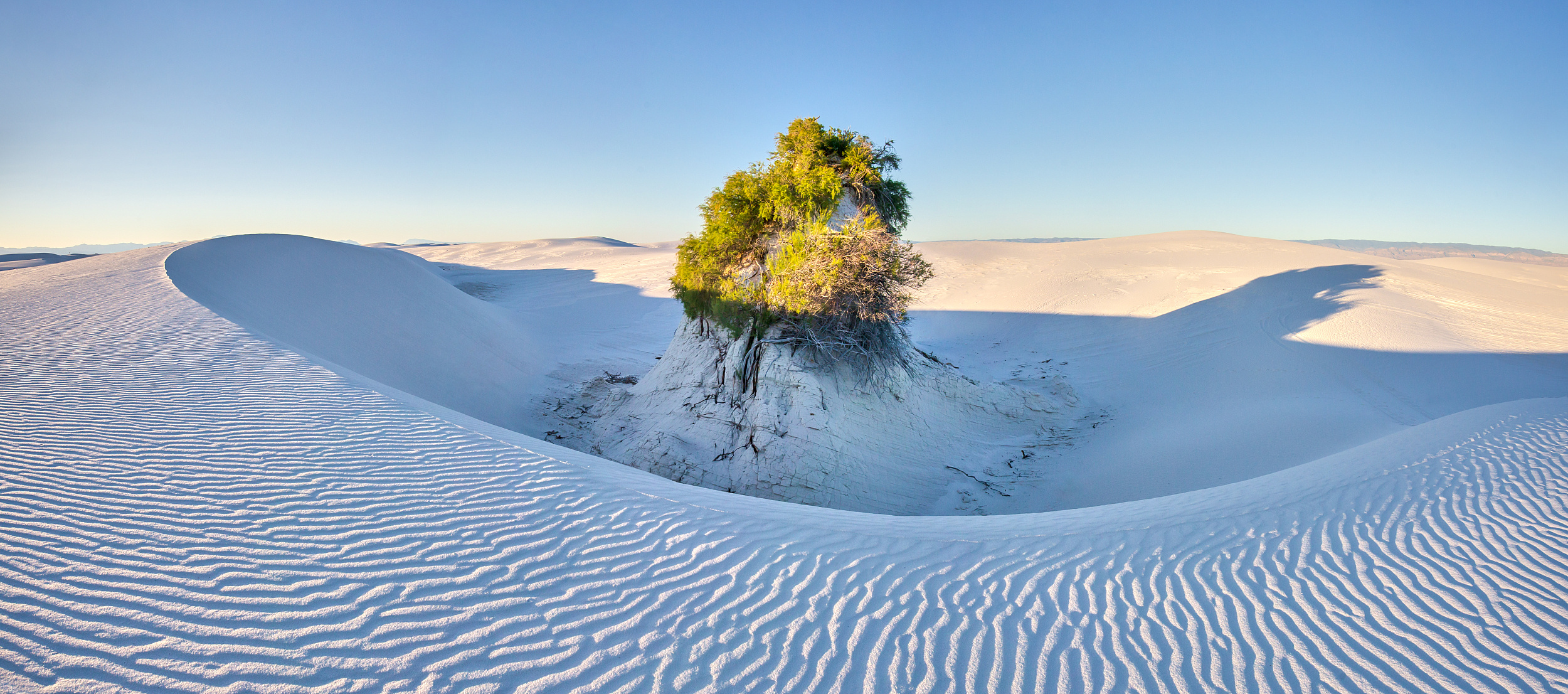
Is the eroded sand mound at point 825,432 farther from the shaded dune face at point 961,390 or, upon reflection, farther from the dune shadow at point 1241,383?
the dune shadow at point 1241,383

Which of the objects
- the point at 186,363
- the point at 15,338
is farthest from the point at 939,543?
the point at 15,338

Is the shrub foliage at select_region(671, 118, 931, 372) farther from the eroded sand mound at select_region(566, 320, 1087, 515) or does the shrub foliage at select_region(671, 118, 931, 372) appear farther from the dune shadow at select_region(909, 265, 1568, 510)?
the dune shadow at select_region(909, 265, 1568, 510)

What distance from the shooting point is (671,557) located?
3.47 metres

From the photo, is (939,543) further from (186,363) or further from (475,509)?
(186,363)

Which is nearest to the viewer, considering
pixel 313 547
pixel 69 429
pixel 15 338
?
pixel 313 547

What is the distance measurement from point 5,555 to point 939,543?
5.14m

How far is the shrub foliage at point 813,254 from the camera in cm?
832

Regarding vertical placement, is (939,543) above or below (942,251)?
below

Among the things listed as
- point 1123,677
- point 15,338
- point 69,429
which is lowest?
point 1123,677

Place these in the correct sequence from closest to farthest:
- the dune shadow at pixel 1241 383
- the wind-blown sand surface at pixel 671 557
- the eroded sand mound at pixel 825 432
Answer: the wind-blown sand surface at pixel 671 557
the dune shadow at pixel 1241 383
the eroded sand mound at pixel 825 432

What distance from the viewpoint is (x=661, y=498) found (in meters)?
4.38

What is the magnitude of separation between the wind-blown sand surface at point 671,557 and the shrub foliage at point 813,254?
366 cm

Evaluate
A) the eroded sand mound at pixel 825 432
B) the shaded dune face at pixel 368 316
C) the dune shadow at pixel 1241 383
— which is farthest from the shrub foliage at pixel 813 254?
the shaded dune face at pixel 368 316

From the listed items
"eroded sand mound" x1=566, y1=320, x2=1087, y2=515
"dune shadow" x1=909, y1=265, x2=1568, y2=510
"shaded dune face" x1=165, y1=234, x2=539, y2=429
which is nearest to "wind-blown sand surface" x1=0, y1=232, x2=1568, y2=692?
"dune shadow" x1=909, y1=265, x2=1568, y2=510
